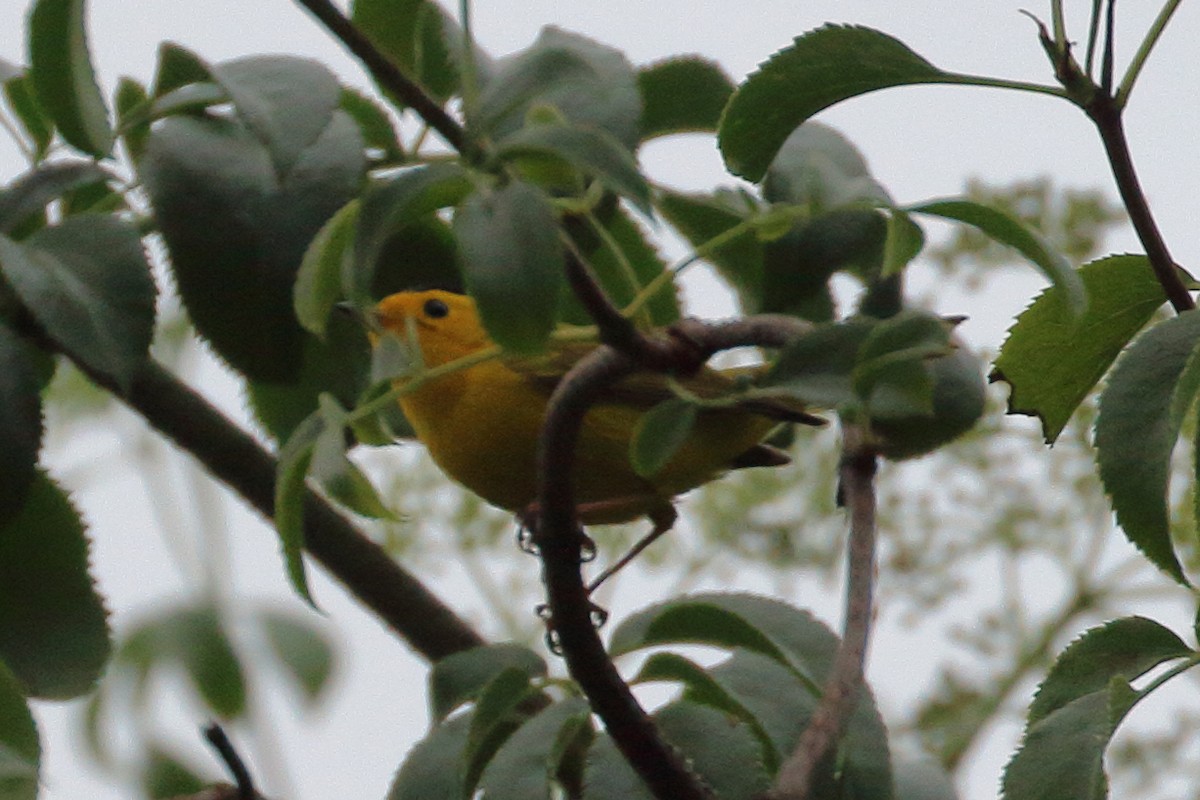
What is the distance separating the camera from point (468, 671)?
1.54m

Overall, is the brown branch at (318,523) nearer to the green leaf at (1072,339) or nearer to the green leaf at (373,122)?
the green leaf at (373,122)

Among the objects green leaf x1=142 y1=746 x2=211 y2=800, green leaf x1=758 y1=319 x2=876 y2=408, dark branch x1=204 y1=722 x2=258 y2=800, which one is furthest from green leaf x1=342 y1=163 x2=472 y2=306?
green leaf x1=142 y1=746 x2=211 y2=800

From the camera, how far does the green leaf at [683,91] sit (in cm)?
182

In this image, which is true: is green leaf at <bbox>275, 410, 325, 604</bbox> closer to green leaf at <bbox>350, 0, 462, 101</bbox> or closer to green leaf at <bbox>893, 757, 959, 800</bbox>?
green leaf at <bbox>350, 0, 462, 101</bbox>

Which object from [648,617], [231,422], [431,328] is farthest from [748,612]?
[431,328]

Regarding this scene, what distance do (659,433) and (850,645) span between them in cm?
23

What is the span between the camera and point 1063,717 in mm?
1277

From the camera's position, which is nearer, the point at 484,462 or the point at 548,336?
the point at 548,336

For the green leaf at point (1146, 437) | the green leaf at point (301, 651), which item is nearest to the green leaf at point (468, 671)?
the green leaf at point (1146, 437)

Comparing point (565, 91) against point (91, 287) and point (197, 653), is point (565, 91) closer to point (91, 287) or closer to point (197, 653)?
point (91, 287)

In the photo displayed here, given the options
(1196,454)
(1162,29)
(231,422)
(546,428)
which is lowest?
(231,422)

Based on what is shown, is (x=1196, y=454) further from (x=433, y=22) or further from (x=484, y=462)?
(x=484, y=462)

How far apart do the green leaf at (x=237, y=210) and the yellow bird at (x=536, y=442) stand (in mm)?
1032

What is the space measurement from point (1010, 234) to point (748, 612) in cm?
44
